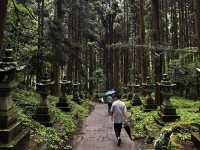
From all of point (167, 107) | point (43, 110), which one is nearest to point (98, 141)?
point (43, 110)

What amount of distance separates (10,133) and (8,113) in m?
0.48

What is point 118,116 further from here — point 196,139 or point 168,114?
point 196,139

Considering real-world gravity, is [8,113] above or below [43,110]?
above

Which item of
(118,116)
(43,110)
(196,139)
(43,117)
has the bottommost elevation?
(196,139)

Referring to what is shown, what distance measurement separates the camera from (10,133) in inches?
299

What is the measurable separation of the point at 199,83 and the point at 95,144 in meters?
18.0

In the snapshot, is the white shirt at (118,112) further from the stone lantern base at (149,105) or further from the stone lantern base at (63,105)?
the stone lantern base at (63,105)

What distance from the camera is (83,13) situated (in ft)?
120

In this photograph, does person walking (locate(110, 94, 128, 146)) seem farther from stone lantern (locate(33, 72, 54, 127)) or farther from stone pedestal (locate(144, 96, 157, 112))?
stone pedestal (locate(144, 96, 157, 112))

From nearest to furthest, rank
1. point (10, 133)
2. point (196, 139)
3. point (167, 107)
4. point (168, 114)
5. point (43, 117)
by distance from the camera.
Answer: point (10, 133) < point (196, 139) < point (43, 117) < point (168, 114) < point (167, 107)

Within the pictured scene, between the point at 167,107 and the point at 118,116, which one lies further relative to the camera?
the point at 167,107

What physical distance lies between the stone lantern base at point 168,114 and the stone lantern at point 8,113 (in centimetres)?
685

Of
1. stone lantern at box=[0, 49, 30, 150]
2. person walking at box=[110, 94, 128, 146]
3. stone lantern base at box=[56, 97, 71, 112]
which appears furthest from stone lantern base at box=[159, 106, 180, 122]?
stone lantern base at box=[56, 97, 71, 112]

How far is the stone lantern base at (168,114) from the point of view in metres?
13.4
